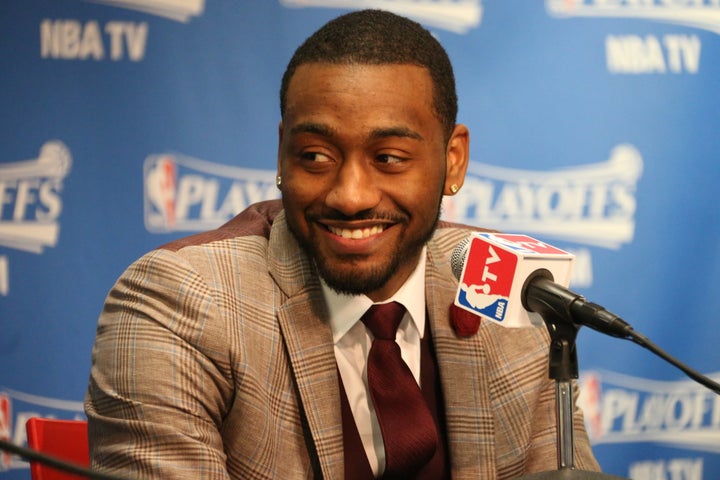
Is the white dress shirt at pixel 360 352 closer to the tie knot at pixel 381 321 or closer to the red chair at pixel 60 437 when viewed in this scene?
the tie knot at pixel 381 321

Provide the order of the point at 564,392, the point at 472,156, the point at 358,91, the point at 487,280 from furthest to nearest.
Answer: the point at 472,156 < the point at 358,91 < the point at 487,280 < the point at 564,392

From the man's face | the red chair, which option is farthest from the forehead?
the red chair

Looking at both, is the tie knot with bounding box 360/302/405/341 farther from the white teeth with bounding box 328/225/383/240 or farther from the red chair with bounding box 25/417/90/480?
the red chair with bounding box 25/417/90/480

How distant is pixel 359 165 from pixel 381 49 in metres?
0.24

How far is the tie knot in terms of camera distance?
5.93 ft

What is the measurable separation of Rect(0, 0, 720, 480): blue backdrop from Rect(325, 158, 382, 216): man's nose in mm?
1243

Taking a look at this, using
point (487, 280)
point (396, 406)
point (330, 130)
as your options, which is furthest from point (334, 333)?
point (487, 280)

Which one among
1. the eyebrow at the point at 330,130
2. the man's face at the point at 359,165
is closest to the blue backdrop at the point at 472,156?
the man's face at the point at 359,165

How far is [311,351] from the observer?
1.73 meters

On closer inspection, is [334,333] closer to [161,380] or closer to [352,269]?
[352,269]

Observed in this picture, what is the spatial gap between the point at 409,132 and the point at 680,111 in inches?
68.0

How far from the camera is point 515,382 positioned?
1870mm

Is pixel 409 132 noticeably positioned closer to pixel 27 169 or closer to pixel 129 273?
pixel 129 273

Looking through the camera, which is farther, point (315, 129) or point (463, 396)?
point (463, 396)
